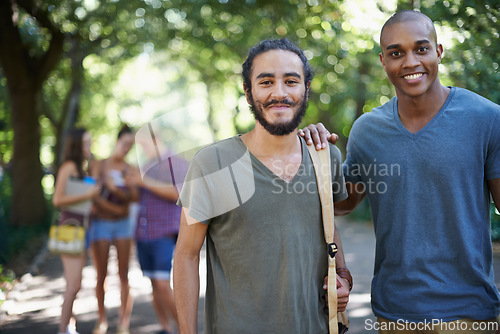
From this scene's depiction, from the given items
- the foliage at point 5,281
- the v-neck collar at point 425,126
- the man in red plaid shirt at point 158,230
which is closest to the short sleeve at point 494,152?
the v-neck collar at point 425,126

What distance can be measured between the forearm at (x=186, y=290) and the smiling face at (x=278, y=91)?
79 centimetres

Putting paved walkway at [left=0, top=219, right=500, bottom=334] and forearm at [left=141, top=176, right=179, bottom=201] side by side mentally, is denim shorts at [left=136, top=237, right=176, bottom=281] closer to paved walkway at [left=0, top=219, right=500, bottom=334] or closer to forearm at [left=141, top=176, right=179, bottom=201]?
forearm at [left=141, top=176, right=179, bottom=201]

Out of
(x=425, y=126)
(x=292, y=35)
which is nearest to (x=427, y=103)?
(x=425, y=126)

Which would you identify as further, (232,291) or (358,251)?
(358,251)

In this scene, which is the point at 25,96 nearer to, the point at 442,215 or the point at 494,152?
the point at 442,215

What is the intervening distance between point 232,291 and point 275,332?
0.29 m

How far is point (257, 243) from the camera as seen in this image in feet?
8.50

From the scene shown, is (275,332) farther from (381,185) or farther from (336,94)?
(336,94)

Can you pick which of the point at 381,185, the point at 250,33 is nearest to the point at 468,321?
the point at 381,185

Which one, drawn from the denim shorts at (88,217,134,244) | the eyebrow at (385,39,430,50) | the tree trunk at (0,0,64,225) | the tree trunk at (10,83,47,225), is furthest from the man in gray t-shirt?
the tree trunk at (10,83,47,225)

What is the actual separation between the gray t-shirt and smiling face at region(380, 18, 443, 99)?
2.45ft

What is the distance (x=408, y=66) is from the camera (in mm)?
2807

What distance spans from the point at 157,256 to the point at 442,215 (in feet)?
10.7

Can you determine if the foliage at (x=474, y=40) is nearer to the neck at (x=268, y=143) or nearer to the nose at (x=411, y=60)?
the nose at (x=411, y=60)
